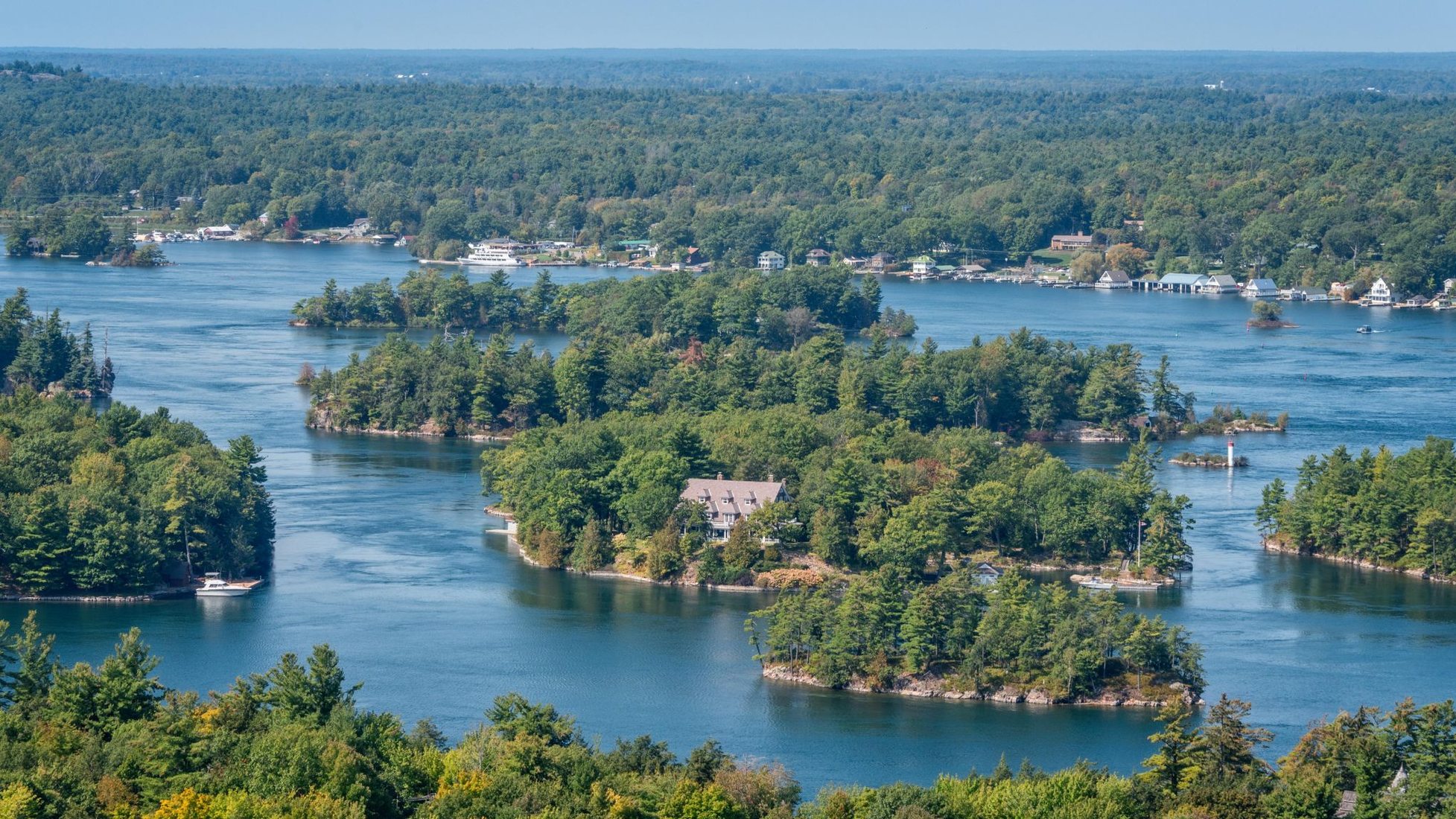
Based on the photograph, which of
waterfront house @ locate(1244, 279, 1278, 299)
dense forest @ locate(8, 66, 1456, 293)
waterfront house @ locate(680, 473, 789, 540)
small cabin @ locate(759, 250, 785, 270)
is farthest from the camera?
dense forest @ locate(8, 66, 1456, 293)

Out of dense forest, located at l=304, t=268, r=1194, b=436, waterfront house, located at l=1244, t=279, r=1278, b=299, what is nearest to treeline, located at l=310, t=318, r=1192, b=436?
dense forest, located at l=304, t=268, r=1194, b=436

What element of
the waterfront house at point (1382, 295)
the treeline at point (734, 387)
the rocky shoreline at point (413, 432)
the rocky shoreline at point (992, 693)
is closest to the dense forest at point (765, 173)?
the waterfront house at point (1382, 295)

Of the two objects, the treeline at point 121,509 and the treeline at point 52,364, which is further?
the treeline at point 52,364

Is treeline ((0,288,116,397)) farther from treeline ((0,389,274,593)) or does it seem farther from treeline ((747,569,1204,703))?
treeline ((747,569,1204,703))

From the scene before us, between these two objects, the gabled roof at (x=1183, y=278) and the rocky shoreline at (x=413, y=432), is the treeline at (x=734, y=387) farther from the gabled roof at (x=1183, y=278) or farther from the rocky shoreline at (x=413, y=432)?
the gabled roof at (x=1183, y=278)

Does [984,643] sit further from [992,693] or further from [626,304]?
[626,304]

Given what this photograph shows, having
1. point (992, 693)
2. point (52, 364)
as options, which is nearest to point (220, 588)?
point (992, 693)
